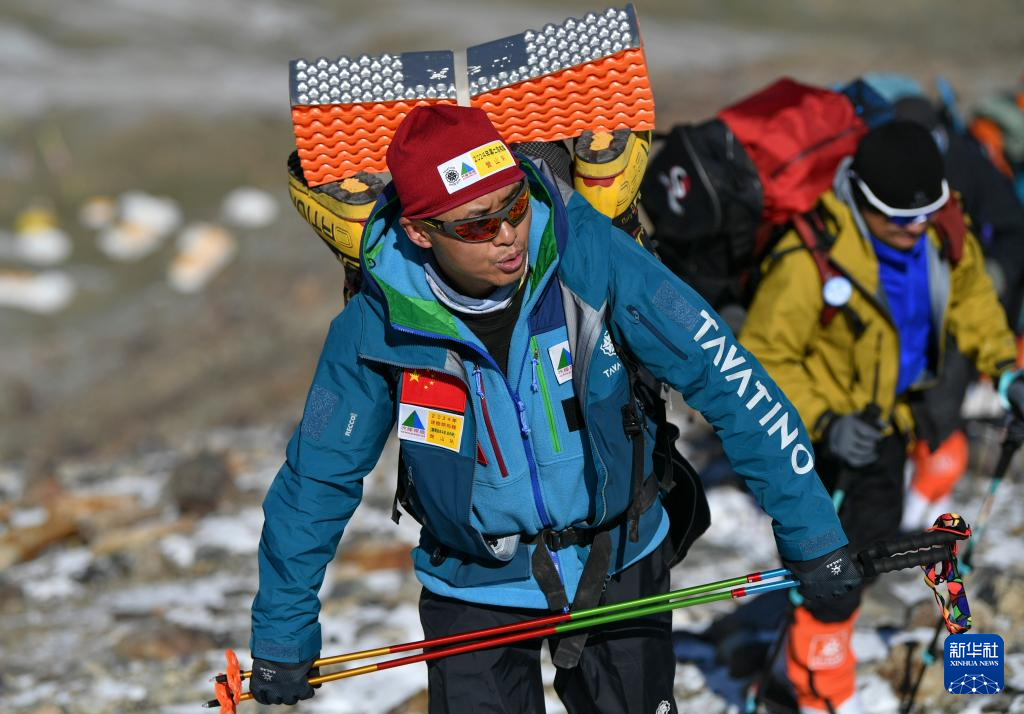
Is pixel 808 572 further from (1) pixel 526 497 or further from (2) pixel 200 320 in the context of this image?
(2) pixel 200 320

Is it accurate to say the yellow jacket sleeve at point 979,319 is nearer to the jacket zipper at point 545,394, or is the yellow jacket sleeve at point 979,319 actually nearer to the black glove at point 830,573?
the black glove at point 830,573

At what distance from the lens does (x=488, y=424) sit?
12.1 ft

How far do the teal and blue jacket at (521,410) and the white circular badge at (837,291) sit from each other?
5.00ft

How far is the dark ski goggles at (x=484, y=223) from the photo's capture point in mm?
3414

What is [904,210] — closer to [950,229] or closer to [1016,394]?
[950,229]

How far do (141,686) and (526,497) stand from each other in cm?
406

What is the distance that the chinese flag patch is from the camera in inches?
143

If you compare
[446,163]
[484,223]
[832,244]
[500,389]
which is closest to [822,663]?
[832,244]

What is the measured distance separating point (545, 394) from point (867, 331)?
2.19 meters

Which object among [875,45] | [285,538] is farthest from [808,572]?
[875,45]

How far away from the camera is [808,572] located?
379cm

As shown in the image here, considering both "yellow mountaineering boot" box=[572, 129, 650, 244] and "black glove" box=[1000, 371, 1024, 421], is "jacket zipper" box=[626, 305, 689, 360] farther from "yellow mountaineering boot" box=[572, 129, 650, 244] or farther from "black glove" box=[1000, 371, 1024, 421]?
"black glove" box=[1000, 371, 1024, 421]

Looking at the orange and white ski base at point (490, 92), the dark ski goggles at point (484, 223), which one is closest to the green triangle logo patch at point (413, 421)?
the dark ski goggles at point (484, 223)

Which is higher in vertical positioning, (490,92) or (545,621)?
(490,92)
